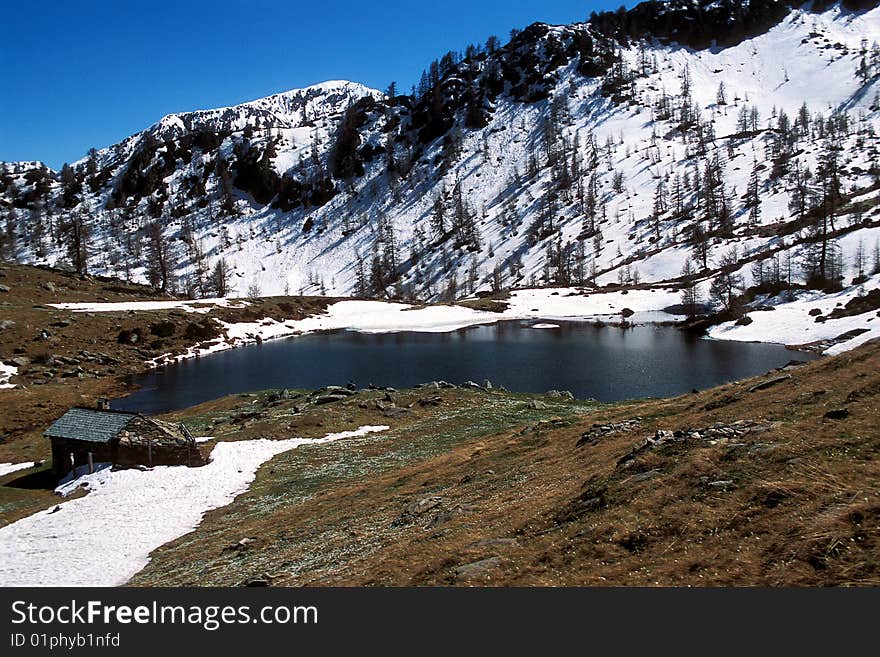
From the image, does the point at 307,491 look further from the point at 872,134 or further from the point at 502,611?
the point at 872,134

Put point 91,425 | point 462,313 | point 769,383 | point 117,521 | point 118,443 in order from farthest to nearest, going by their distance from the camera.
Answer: point 462,313 → point 91,425 → point 118,443 → point 117,521 → point 769,383

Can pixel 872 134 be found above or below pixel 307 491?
above

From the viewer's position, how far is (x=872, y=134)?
169375 millimetres

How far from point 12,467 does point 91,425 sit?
26.9 feet

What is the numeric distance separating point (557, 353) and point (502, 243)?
10938cm

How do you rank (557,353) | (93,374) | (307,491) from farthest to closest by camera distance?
(557,353) < (93,374) < (307,491)

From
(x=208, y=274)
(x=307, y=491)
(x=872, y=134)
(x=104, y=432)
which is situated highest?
(x=872, y=134)

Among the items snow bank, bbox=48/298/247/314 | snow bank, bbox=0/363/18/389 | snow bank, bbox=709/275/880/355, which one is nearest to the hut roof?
snow bank, bbox=0/363/18/389

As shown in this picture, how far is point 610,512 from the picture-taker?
12.5 metres

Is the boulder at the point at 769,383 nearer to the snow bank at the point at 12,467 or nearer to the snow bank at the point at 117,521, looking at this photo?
the snow bank at the point at 117,521

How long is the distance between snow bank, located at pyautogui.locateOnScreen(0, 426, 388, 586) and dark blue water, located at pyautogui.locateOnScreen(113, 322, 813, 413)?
2607 cm

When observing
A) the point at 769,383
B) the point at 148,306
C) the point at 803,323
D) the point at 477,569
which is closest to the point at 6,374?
the point at 148,306

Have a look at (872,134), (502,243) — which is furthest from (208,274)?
(872,134)

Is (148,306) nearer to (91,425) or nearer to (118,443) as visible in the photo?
(91,425)
